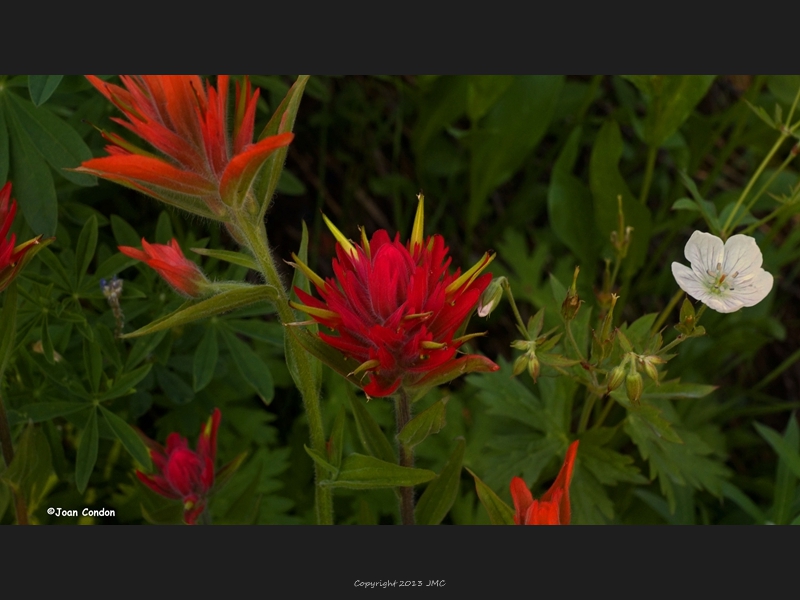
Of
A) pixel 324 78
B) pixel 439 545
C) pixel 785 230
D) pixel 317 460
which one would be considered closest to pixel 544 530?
pixel 439 545

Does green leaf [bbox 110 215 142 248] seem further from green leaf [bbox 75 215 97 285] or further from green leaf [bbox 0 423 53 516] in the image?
green leaf [bbox 0 423 53 516]

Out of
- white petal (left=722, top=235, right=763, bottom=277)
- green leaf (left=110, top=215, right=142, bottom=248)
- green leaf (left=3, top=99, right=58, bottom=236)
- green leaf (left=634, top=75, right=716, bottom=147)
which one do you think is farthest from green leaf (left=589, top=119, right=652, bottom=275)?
green leaf (left=3, top=99, right=58, bottom=236)

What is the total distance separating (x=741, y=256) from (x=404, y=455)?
48cm

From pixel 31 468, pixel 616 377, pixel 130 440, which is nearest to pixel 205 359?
pixel 130 440

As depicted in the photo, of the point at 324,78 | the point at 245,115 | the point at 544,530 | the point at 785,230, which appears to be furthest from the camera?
the point at 785,230

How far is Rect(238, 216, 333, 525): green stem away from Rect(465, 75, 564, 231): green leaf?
2.77 feet

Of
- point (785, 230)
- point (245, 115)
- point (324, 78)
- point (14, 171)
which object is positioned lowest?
point (245, 115)

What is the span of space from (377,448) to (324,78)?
97cm

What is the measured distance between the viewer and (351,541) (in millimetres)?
970

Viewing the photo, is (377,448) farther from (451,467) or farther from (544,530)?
(544,530)

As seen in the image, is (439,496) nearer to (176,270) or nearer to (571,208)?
(176,270)

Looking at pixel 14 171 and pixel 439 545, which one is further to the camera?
pixel 14 171

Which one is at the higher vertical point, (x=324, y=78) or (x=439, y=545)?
(x=324, y=78)

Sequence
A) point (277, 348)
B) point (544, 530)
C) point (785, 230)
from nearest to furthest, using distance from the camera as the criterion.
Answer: point (544, 530), point (277, 348), point (785, 230)
